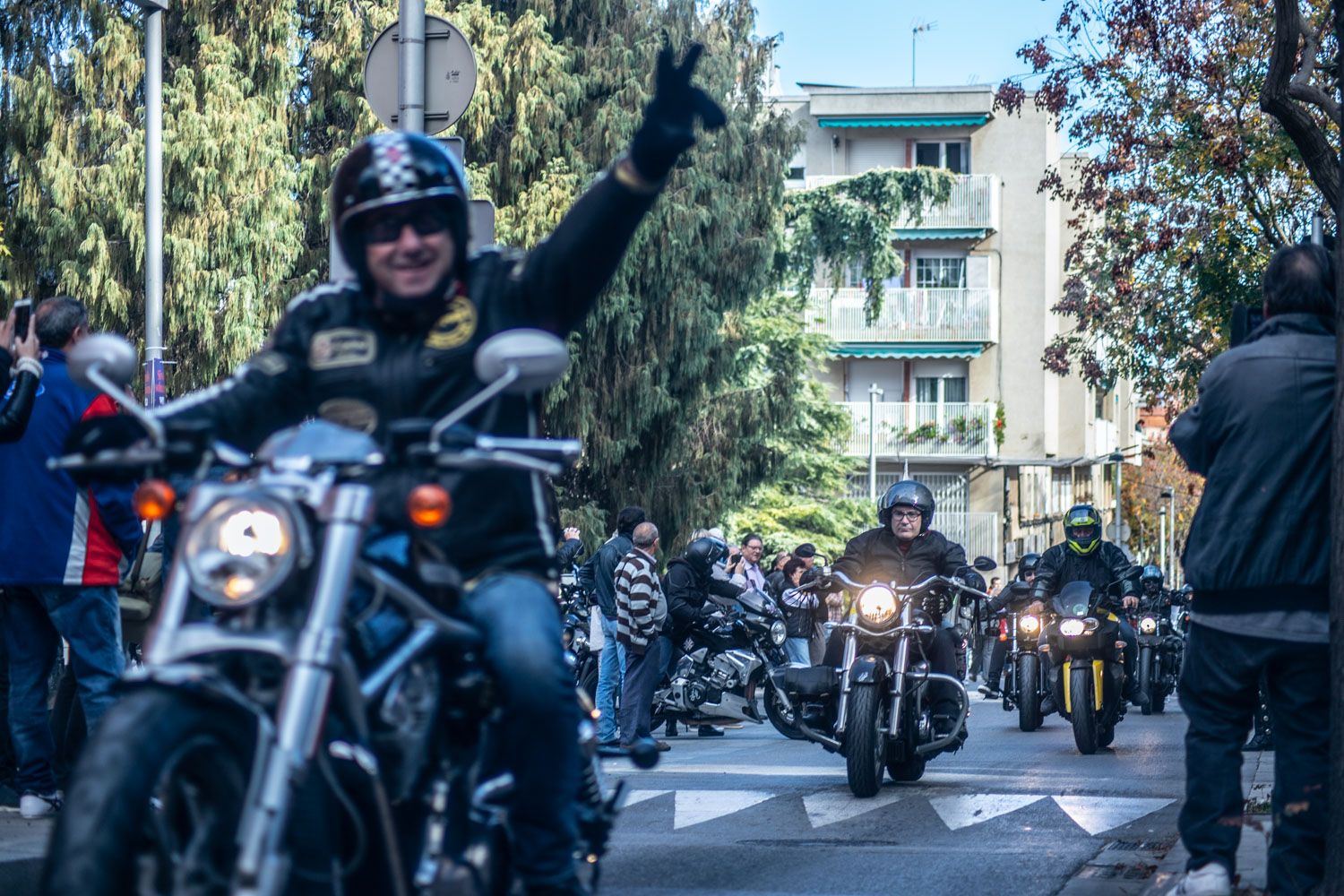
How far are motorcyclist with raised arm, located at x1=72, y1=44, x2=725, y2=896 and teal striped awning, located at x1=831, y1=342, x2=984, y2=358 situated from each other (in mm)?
55715

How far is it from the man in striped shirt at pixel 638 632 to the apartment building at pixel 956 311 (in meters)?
43.0

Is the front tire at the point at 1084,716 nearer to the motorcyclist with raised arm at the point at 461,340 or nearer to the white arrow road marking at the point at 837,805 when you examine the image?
the white arrow road marking at the point at 837,805

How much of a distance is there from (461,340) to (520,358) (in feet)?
1.82

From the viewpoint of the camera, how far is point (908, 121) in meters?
59.8

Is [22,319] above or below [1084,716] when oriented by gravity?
above

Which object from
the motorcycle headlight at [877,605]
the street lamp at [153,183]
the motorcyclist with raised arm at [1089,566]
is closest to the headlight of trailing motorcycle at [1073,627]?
the motorcyclist with raised arm at [1089,566]

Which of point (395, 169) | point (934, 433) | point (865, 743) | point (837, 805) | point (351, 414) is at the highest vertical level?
point (934, 433)

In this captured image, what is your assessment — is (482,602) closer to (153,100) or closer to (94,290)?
(153,100)

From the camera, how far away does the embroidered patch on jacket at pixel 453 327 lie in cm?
411

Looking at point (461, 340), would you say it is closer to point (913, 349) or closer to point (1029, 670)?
point (1029, 670)

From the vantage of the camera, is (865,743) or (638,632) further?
(638,632)

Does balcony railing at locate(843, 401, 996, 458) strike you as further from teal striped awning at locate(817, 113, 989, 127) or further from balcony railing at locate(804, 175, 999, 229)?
teal striped awning at locate(817, 113, 989, 127)

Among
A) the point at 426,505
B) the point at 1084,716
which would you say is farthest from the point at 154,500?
the point at 1084,716

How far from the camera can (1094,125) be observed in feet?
70.0
